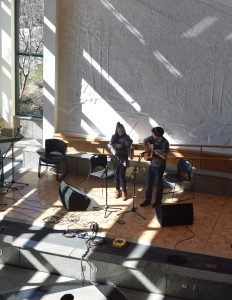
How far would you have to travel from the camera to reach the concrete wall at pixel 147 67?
439 inches

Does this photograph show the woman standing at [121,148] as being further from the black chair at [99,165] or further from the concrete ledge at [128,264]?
the concrete ledge at [128,264]

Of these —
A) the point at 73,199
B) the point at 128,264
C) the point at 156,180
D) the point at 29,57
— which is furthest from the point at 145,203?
the point at 29,57

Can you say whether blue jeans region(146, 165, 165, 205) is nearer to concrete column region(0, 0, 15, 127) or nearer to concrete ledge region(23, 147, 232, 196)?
concrete ledge region(23, 147, 232, 196)

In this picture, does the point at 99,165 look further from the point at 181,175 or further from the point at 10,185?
the point at 10,185

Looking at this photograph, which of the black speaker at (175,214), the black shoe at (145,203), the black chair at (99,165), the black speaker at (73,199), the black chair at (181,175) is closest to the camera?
the black speaker at (175,214)

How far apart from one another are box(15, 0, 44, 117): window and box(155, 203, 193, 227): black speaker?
583 centimetres

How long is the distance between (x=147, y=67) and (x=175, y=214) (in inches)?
144

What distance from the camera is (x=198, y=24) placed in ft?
36.5

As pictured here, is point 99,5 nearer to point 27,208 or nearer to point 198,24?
point 198,24

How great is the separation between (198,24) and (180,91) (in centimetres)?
140

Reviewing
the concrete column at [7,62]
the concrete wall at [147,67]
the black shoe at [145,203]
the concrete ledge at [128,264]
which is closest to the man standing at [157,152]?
the black shoe at [145,203]

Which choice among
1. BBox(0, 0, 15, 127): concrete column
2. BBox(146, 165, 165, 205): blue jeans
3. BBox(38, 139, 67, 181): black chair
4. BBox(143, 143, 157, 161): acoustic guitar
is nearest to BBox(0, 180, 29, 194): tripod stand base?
BBox(38, 139, 67, 181): black chair

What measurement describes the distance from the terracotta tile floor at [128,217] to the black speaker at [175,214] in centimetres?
10

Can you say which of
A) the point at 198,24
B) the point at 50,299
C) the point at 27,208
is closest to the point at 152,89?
the point at 198,24
